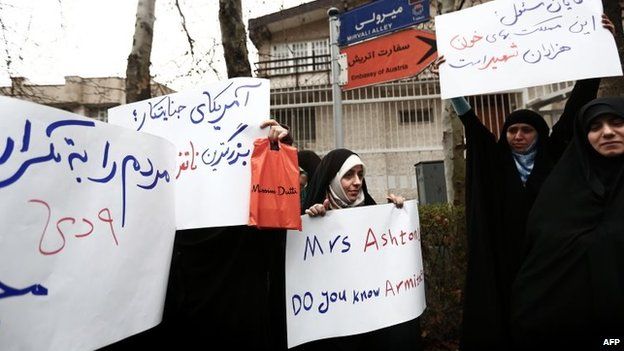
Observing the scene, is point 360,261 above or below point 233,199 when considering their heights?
below

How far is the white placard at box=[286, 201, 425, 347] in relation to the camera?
1710 millimetres

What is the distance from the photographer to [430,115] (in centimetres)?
769

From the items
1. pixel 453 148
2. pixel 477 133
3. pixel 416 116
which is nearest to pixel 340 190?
pixel 477 133

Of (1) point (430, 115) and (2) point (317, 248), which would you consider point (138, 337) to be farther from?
(1) point (430, 115)

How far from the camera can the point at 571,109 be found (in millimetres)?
1955

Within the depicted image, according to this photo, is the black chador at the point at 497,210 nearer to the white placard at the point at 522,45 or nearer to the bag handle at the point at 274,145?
the white placard at the point at 522,45

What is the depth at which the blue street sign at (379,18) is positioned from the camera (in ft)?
10.8

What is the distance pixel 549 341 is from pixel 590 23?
4.75 feet

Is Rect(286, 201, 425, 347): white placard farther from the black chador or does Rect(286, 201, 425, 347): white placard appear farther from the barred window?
the barred window

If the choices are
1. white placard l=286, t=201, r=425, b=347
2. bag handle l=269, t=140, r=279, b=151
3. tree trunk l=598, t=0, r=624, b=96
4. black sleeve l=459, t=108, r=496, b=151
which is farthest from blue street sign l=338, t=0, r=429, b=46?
bag handle l=269, t=140, r=279, b=151

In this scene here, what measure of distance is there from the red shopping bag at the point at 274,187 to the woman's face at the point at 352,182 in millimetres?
380

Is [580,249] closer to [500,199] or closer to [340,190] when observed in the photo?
[500,199]

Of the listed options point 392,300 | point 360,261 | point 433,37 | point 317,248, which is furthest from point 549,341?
point 433,37

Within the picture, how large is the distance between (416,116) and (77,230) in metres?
7.09
